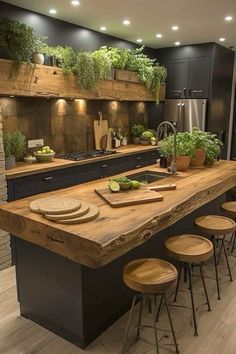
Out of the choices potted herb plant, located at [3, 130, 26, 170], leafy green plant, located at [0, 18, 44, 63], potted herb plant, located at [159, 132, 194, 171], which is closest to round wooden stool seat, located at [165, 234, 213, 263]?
potted herb plant, located at [159, 132, 194, 171]

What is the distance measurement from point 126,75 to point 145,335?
3.87 m

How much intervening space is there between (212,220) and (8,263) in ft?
7.03

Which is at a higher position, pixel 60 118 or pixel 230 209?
pixel 60 118

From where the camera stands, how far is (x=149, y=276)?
78.0 inches

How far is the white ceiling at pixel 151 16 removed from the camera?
3.65m

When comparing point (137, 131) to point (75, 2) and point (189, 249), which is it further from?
point (189, 249)

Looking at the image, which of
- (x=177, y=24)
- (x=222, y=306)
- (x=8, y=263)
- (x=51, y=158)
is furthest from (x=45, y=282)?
(x=177, y=24)

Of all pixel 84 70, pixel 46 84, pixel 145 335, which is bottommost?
pixel 145 335

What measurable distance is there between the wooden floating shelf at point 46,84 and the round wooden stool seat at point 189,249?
7.66ft

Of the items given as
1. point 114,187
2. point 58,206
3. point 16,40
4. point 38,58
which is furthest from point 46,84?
point 58,206

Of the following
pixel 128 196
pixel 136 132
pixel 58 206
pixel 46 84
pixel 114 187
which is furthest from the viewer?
pixel 136 132

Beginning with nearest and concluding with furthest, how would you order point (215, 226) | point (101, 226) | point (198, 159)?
1. point (101, 226)
2. point (215, 226)
3. point (198, 159)

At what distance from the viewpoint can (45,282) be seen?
2309 mm

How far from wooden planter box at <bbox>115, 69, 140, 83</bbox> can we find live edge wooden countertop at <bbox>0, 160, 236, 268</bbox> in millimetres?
2676
